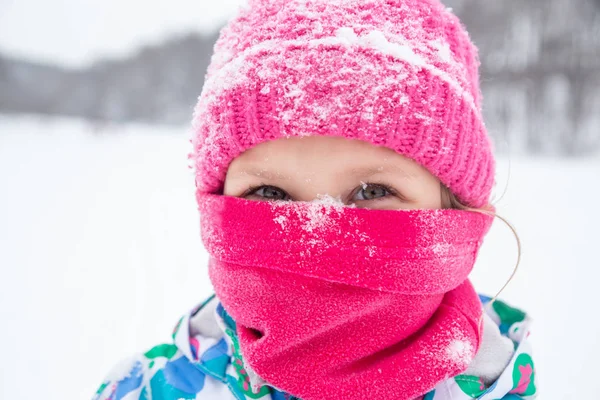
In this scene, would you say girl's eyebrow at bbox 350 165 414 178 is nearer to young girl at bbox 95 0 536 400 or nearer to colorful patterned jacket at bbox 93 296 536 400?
young girl at bbox 95 0 536 400

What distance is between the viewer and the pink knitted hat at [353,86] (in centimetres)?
83

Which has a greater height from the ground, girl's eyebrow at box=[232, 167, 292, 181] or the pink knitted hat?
the pink knitted hat

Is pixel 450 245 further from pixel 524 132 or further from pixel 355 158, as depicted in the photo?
pixel 524 132

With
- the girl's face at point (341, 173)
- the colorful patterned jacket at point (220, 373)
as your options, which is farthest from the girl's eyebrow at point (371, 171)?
the colorful patterned jacket at point (220, 373)

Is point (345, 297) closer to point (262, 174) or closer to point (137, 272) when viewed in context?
point (262, 174)

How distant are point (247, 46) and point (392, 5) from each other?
333 millimetres

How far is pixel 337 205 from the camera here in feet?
2.71

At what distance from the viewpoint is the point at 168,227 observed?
4.15 meters

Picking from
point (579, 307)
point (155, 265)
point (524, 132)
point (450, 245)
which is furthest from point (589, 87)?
point (450, 245)

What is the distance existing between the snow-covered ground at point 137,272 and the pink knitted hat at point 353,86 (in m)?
1.10

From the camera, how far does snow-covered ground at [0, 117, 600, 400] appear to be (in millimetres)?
2064

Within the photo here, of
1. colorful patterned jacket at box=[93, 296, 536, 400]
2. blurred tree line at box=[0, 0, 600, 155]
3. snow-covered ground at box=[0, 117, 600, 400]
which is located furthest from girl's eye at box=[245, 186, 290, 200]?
blurred tree line at box=[0, 0, 600, 155]

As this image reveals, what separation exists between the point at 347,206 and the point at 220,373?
0.51 m

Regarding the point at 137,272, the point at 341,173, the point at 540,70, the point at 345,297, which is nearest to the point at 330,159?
the point at 341,173
